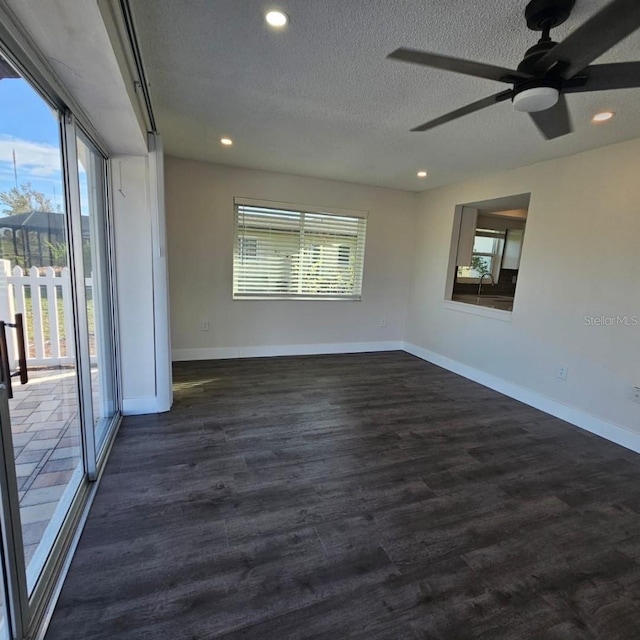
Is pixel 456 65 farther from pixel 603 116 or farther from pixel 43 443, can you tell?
pixel 43 443

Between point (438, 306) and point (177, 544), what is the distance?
4131 mm

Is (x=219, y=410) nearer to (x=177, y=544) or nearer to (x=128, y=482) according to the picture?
(x=128, y=482)

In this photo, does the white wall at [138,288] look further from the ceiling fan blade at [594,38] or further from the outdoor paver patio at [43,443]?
the ceiling fan blade at [594,38]

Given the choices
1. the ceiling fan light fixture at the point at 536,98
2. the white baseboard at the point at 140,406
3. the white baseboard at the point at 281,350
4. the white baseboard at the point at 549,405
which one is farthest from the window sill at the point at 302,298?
the ceiling fan light fixture at the point at 536,98

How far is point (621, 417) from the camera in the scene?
2.87 m

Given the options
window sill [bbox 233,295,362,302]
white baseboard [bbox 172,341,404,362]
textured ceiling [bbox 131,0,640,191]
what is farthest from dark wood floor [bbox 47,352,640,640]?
textured ceiling [bbox 131,0,640,191]

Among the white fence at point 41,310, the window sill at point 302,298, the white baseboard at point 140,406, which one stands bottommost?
the white baseboard at point 140,406

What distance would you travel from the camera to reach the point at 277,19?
1.58 m

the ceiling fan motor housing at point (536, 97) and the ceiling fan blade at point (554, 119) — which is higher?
the ceiling fan blade at point (554, 119)

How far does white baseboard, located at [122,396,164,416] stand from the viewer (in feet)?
9.52

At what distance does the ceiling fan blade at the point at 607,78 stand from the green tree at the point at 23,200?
2.19 m

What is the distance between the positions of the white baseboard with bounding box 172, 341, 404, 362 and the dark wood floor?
57.5 inches

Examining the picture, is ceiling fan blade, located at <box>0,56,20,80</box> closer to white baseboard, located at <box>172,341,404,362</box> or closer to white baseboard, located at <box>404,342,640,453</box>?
white baseboard, located at <box>172,341,404,362</box>

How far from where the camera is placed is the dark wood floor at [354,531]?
134 cm
